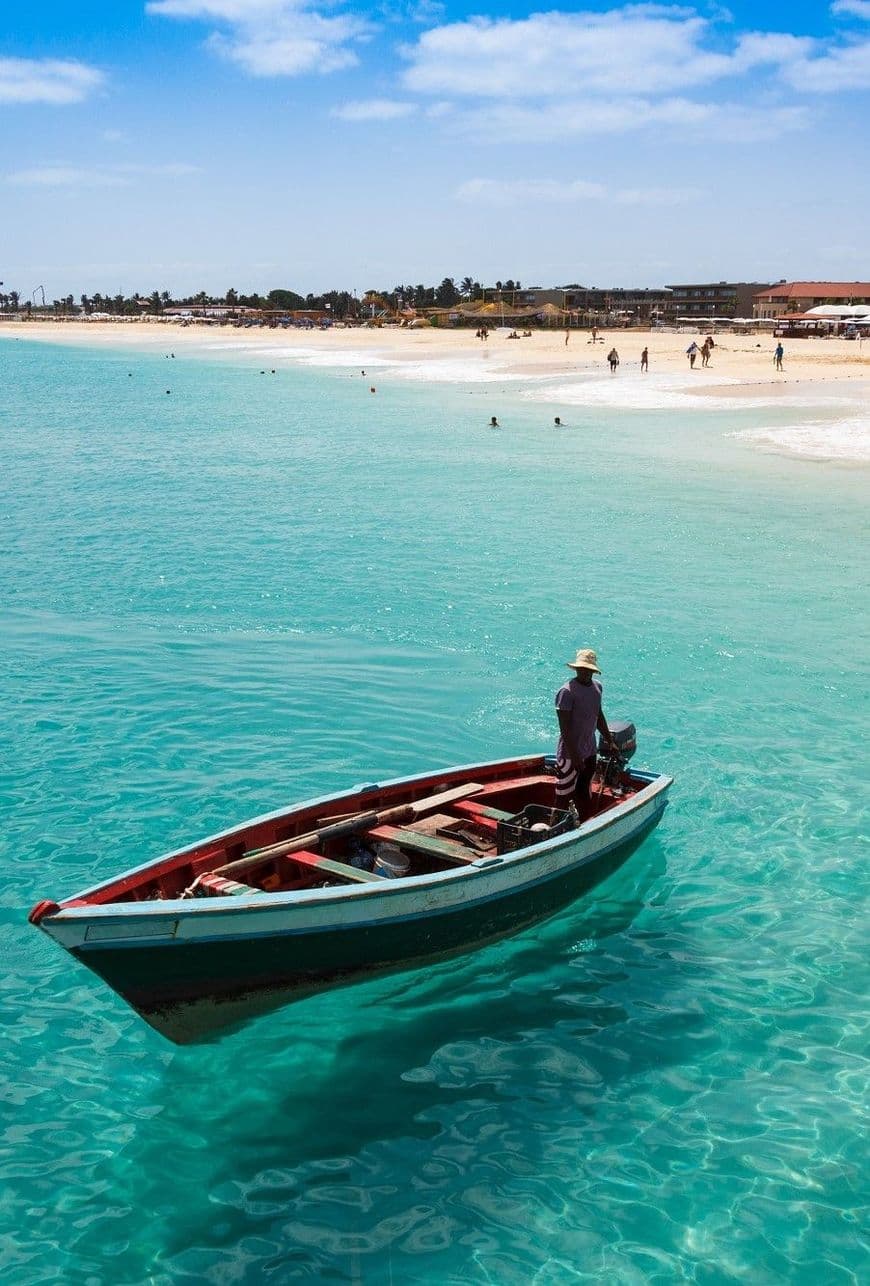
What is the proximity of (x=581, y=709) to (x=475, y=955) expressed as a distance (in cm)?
247

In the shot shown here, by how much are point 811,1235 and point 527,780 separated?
16.8 ft

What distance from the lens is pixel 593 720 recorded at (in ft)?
35.9

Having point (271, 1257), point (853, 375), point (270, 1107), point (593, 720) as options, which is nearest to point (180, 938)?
point (270, 1107)

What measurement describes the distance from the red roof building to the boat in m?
125

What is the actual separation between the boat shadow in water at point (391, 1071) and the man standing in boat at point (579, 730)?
133 cm

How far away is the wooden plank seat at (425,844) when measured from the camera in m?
9.72

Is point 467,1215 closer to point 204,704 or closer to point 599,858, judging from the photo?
point 599,858

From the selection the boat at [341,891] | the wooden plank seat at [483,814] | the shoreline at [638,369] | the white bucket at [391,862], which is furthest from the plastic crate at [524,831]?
the shoreline at [638,369]

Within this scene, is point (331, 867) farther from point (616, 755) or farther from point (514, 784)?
point (616, 755)

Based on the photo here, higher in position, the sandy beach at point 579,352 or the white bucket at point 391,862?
the sandy beach at point 579,352

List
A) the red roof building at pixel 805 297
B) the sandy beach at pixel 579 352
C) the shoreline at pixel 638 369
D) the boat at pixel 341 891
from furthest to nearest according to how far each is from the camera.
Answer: the red roof building at pixel 805 297
the sandy beach at pixel 579 352
the shoreline at pixel 638 369
the boat at pixel 341 891

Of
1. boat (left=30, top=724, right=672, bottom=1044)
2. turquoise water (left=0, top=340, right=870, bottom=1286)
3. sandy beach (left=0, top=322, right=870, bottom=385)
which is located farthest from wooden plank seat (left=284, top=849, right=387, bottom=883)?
sandy beach (left=0, top=322, right=870, bottom=385)

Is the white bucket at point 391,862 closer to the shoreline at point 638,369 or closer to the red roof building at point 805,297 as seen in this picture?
the shoreline at point 638,369

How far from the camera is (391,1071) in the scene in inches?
350
